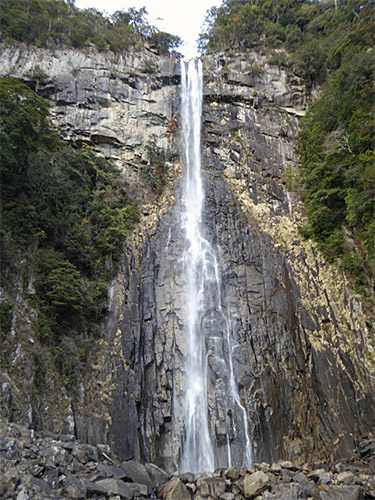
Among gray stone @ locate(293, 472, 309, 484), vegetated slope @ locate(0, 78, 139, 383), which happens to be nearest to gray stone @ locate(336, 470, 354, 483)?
gray stone @ locate(293, 472, 309, 484)

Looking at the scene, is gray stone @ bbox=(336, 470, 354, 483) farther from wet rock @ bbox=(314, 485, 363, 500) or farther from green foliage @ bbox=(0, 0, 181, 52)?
green foliage @ bbox=(0, 0, 181, 52)

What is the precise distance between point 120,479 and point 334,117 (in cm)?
1868

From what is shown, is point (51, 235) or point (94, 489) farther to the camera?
point (51, 235)

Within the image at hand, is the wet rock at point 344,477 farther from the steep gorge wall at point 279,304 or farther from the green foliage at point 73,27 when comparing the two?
the green foliage at point 73,27

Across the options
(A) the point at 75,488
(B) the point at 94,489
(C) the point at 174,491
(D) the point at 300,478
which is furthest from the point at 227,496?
(A) the point at 75,488

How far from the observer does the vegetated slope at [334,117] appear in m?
15.5

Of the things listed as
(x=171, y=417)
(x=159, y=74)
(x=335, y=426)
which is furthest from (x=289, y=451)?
(x=159, y=74)

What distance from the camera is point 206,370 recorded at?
13875 mm

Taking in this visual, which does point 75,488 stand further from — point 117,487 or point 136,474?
point 136,474

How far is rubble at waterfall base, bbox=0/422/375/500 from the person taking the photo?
7500 mm

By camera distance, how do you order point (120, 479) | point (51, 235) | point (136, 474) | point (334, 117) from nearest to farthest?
point (120, 479)
point (136, 474)
point (51, 235)
point (334, 117)

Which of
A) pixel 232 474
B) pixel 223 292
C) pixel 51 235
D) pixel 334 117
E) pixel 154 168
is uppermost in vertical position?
pixel 334 117

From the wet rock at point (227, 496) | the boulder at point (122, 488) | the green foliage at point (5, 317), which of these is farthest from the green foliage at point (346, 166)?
the green foliage at point (5, 317)

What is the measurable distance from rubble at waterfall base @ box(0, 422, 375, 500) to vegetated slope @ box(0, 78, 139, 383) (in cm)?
295
